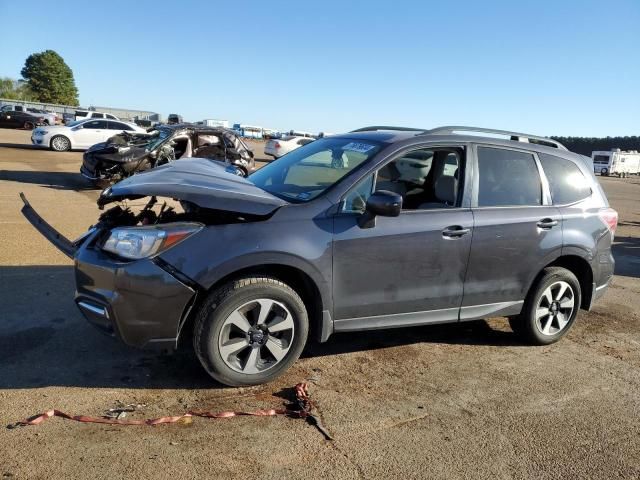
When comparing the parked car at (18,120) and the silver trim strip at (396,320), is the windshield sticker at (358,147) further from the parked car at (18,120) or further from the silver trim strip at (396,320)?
the parked car at (18,120)

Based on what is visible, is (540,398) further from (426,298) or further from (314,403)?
(314,403)

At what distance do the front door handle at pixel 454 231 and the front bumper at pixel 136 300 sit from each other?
1988 millimetres

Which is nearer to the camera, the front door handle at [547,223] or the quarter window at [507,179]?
the quarter window at [507,179]

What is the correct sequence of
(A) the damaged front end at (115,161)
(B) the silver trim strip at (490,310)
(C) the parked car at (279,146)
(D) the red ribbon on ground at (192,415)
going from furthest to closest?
(C) the parked car at (279,146), (A) the damaged front end at (115,161), (B) the silver trim strip at (490,310), (D) the red ribbon on ground at (192,415)

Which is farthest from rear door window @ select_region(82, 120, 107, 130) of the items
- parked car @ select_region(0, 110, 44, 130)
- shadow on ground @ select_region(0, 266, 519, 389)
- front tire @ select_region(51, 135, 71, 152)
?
parked car @ select_region(0, 110, 44, 130)

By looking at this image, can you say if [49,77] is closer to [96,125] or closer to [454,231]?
[96,125]

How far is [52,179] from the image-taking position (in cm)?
1422

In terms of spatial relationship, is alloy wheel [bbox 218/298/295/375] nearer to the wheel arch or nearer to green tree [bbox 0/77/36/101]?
the wheel arch

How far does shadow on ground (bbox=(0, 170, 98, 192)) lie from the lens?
515 inches

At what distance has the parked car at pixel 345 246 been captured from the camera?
342 centimetres

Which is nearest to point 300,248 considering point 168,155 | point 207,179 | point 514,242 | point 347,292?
point 347,292

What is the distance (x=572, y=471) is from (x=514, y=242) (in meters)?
1.95

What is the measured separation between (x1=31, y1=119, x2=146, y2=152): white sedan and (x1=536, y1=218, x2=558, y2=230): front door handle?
68.0ft

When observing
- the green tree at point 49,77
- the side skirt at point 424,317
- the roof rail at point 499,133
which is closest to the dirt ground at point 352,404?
the side skirt at point 424,317
